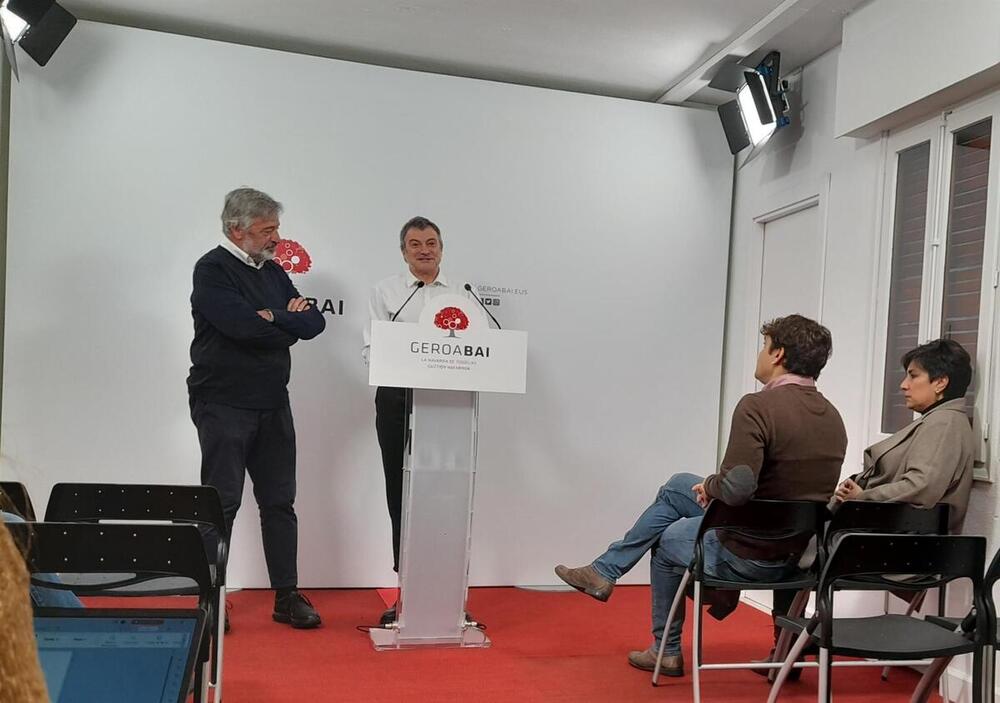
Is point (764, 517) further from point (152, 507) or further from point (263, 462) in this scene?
point (263, 462)

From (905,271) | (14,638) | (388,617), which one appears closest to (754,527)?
(905,271)

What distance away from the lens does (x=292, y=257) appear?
193 inches

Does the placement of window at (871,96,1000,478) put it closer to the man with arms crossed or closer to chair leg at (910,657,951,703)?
chair leg at (910,657,951,703)

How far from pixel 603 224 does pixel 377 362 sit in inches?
87.7

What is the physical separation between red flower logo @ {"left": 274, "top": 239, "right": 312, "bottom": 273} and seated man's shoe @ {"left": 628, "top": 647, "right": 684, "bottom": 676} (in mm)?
2629

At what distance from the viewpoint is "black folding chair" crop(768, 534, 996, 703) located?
248 cm

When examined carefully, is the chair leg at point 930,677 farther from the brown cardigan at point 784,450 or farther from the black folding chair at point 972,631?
the brown cardigan at point 784,450

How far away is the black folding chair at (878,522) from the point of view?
306 centimetres

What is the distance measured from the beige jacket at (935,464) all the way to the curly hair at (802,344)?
1.44 ft

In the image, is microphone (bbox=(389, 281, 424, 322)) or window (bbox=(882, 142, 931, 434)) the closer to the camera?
window (bbox=(882, 142, 931, 434))

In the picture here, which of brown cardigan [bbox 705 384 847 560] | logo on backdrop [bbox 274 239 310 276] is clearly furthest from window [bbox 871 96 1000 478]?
logo on backdrop [bbox 274 239 310 276]

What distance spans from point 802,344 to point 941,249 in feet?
3.08

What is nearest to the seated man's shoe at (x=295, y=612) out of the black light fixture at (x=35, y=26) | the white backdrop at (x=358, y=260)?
the white backdrop at (x=358, y=260)

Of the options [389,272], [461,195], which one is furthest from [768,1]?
[389,272]
